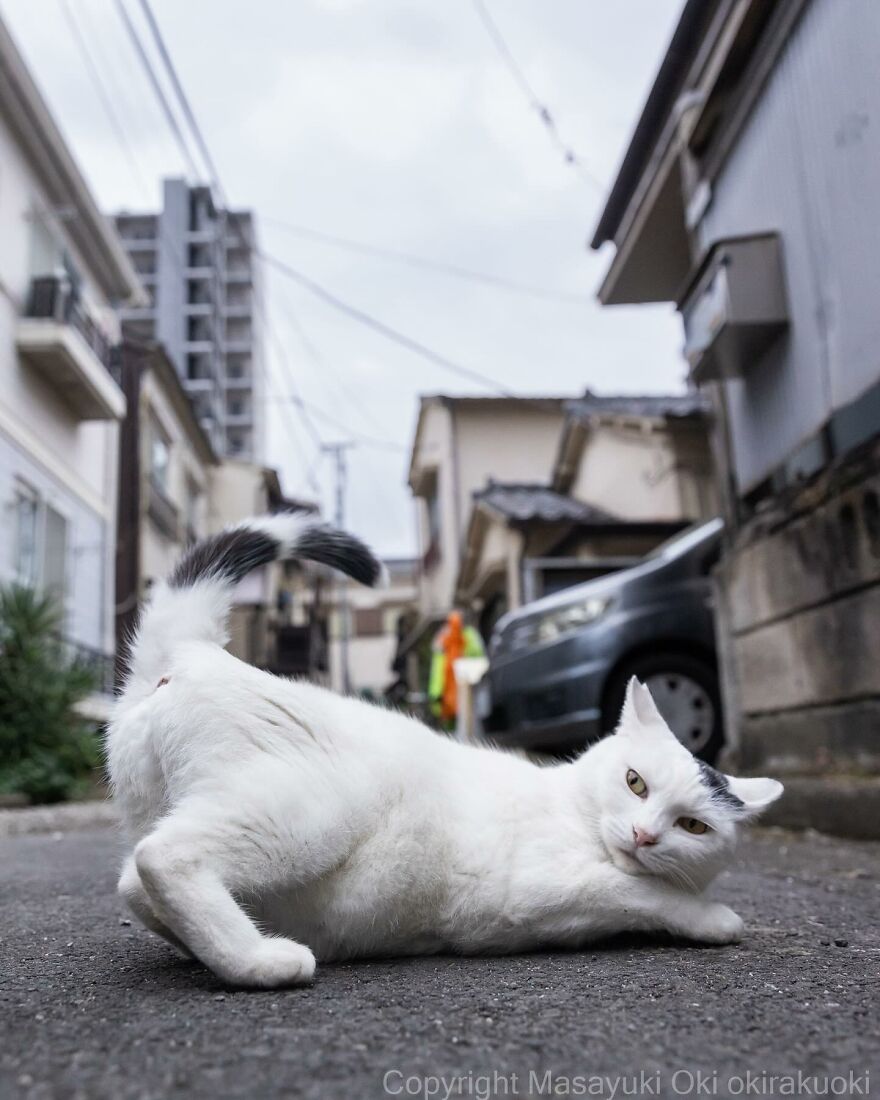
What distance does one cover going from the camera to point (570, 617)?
739 centimetres

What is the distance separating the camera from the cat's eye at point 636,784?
228cm

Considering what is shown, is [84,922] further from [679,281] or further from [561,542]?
[561,542]

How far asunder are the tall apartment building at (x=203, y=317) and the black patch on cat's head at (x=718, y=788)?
3856 centimetres

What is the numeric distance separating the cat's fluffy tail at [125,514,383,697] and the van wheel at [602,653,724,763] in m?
4.73

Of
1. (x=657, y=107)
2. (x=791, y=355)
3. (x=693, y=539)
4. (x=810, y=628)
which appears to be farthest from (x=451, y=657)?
(x=810, y=628)

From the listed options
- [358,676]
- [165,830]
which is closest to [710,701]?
[165,830]

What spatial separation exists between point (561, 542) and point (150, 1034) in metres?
12.4

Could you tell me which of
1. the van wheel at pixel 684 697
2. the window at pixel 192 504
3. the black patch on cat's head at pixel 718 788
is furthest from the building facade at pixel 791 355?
the window at pixel 192 504

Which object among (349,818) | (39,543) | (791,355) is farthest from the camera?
(39,543)

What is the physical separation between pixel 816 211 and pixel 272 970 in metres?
4.77

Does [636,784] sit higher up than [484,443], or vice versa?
[484,443]

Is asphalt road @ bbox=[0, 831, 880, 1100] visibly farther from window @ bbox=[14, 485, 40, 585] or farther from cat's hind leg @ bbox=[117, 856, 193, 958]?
window @ bbox=[14, 485, 40, 585]

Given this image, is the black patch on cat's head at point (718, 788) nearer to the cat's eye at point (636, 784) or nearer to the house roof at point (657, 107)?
the cat's eye at point (636, 784)

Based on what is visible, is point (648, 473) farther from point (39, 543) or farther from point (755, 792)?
point (755, 792)
